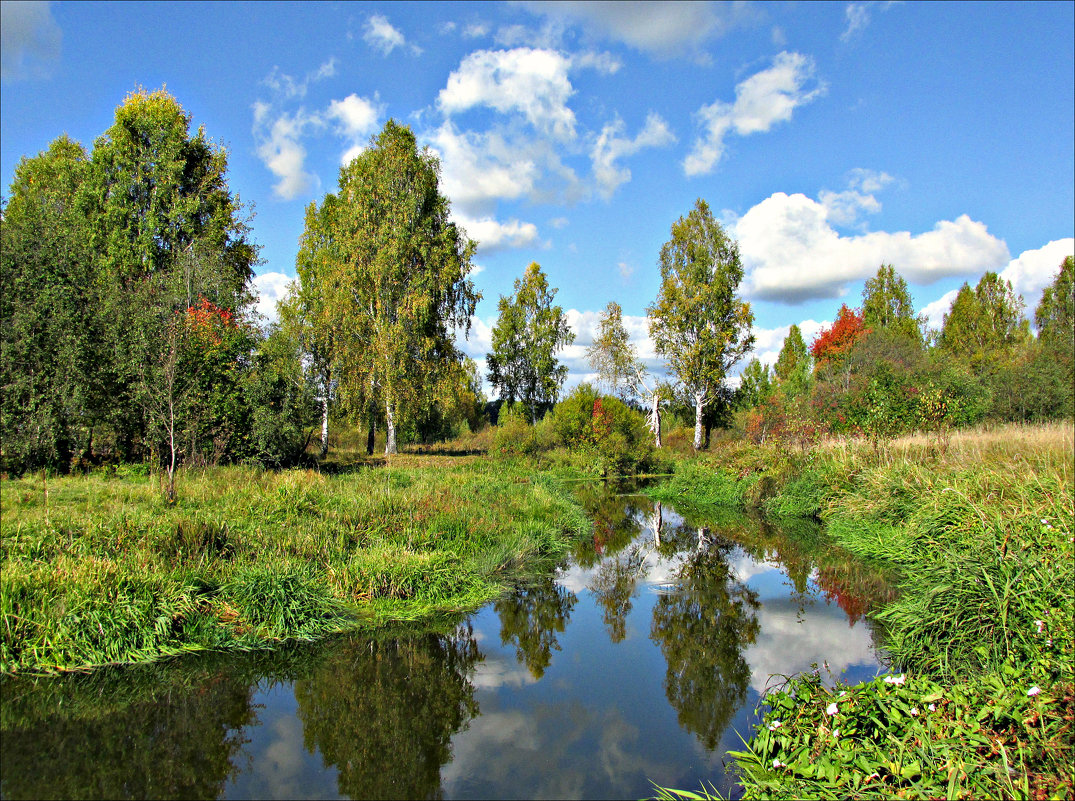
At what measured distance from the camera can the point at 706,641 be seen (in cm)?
770

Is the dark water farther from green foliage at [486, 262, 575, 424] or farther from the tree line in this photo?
green foliage at [486, 262, 575, 424]

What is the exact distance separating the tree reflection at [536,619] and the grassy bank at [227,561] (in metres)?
0.48

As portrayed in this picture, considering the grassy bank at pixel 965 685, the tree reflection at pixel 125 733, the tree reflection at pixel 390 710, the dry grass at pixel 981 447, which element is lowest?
the tree reflection at pixel 390 710

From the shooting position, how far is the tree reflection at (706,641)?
5.90m

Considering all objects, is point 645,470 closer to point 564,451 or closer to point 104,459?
point 564,451

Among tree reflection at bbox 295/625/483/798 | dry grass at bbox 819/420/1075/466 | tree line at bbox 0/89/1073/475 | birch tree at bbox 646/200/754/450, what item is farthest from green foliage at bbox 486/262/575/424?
tree reflection at bbox 295/625/483/798

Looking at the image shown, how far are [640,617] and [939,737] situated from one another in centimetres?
515

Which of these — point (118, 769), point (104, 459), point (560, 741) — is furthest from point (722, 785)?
point (104, 459)

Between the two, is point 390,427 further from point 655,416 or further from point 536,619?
point 536,619

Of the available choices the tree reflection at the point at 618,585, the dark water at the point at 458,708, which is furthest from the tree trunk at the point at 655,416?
the dark water at the point at 458,708

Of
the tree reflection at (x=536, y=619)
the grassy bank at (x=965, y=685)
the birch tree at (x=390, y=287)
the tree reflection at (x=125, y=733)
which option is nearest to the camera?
the grassy bank at (x=965, y=685)

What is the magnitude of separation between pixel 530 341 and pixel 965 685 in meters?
38.1

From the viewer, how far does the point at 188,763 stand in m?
4.72

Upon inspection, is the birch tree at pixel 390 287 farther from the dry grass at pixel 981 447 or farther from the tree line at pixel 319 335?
the dry grass at pixel 981 447
